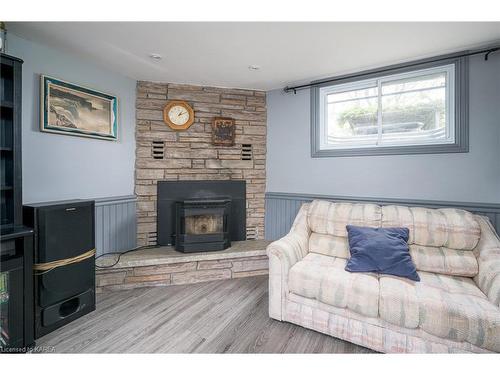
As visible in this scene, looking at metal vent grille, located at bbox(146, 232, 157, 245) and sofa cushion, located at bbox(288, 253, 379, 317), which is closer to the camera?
sofa cushion, located at bbox(288, 253, 379, 317)

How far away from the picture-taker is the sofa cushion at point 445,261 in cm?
188

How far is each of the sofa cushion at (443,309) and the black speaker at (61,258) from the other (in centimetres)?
231

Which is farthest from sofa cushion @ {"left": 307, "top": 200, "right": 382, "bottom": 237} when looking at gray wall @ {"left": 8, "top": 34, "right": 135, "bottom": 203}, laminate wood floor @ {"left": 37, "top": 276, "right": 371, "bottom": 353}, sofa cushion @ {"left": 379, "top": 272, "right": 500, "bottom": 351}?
gray wall @ {"left": 8, "top": 34, "right": 135, "bottom": 203}

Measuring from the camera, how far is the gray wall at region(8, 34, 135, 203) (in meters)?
2.14

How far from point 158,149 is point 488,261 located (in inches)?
129

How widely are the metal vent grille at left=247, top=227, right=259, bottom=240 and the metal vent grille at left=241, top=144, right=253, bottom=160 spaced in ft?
3.18

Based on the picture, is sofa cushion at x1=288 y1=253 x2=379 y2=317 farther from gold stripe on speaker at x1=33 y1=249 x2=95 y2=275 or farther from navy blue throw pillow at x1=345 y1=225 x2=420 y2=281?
gold stripe on speaker at x1=33 y1=249 x2=95 y2=275

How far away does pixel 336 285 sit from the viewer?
178 cm

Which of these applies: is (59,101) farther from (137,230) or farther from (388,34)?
(388,34)

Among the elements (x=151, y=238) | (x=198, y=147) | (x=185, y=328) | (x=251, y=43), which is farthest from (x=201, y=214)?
(x=251, y=43)

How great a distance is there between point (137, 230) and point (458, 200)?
3.44 m

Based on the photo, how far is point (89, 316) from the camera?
6.77 ft

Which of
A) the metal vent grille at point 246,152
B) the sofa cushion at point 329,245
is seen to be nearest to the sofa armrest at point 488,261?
the sofa cushion at point 329,245
